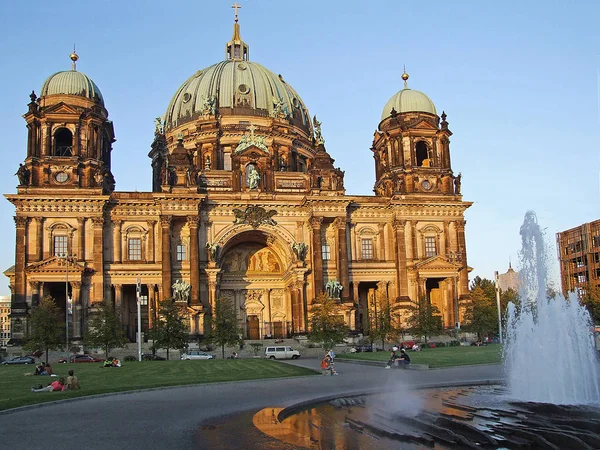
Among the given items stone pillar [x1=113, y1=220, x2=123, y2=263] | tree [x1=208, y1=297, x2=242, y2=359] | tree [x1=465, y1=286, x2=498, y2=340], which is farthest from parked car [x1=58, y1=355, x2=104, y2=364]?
tree [x1=465, y1=286, x2=498, y2=340]

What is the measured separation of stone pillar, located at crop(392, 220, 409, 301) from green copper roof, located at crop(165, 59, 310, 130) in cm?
2284

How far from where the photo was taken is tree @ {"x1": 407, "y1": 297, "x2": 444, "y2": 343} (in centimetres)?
6519

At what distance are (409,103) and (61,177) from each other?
39126 millimetres

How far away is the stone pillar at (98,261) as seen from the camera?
224ft

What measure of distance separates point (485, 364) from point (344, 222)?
35.6 metres

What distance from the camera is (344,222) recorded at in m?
73.1

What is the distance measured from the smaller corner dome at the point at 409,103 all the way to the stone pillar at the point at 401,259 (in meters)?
14.1

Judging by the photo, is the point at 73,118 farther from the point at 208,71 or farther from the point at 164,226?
the point at 208,71

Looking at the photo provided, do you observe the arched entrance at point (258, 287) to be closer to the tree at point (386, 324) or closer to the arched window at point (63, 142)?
the tree at point (386, 324)

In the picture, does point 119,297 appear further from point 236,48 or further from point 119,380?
point 236,48

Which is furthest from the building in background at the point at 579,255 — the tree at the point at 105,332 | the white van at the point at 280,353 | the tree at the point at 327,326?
the tree at the point at 105,332

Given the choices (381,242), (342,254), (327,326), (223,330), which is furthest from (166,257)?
(381,242)

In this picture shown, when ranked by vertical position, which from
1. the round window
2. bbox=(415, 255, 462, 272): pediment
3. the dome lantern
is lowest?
bbox=(415, 255, 462, 272): pediment

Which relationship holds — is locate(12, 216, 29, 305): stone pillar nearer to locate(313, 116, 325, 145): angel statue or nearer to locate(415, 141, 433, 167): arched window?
locate(313, 116, 325, 145): angel statue
